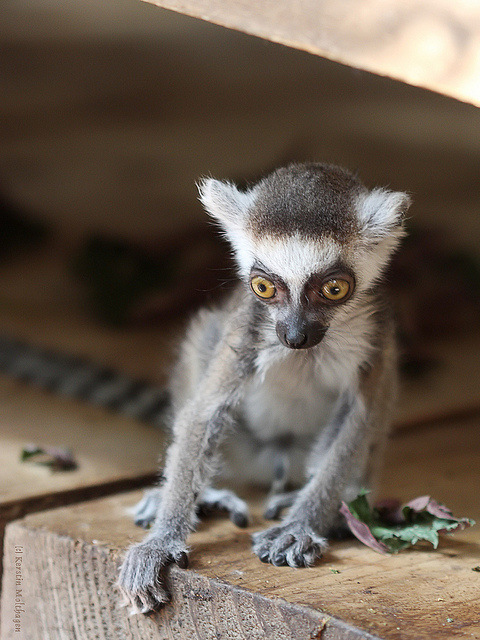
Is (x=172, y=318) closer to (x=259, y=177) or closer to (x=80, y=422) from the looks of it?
(x=80, y=422)

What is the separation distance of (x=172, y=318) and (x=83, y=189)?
1802mm

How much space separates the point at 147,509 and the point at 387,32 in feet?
5.79

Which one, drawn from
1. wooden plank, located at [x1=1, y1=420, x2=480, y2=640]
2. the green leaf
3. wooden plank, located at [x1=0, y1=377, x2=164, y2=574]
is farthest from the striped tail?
the green leaf

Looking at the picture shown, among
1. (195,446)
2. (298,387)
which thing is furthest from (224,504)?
(298,387)

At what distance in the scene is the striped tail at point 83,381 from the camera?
3926 mm

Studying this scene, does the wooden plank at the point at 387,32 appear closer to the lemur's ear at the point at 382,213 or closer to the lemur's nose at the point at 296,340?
the lemur's ear at the point at 382,213

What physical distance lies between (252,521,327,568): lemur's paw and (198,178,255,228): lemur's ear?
3.31 feet

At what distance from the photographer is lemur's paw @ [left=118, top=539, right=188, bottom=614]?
2.17m

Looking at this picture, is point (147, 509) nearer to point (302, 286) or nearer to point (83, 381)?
point (302, 286)

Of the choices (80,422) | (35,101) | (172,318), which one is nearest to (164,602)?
(80,422)

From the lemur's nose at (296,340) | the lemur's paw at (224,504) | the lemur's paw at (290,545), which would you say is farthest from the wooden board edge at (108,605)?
the lemur's nose at (296,340)

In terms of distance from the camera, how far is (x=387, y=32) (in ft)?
6.85

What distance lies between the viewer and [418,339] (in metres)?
5.23

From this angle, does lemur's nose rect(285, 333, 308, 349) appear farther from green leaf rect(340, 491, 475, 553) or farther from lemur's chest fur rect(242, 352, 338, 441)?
green leaf rect(340, 491, 475, 553)
